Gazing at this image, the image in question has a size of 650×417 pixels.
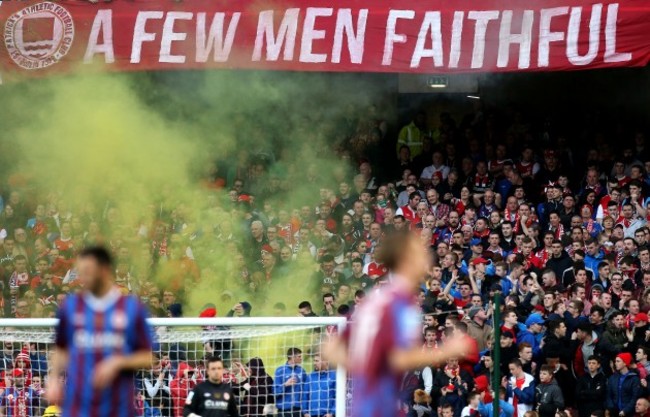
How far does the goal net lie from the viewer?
1117 cm

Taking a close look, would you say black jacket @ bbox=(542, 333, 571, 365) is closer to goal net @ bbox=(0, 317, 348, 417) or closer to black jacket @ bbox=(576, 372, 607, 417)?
black jacket @ bbox=(576, 372, 607, 417)

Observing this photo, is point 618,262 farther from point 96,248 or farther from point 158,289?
point 96,248

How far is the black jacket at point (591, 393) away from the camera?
12133 mm

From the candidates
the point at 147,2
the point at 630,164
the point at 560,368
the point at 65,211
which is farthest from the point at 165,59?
the point at 560,368

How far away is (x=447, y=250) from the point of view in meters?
14.2

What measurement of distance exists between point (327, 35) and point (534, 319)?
472 cm

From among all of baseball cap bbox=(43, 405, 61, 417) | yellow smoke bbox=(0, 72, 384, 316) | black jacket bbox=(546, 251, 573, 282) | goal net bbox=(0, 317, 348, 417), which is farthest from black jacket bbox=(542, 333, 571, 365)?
yellow smoke bbox=(0, 72, 384, 316)

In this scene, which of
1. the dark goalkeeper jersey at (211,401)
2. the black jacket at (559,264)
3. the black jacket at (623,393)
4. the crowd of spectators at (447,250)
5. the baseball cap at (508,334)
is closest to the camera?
the dark goalkeeper jersey at (211,401)

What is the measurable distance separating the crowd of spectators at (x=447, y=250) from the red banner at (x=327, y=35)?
0.96 m

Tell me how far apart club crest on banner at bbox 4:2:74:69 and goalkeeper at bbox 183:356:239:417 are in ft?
23.8

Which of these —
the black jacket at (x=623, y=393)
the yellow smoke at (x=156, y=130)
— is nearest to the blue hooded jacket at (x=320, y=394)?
the black jacket at (x=623, y=393)

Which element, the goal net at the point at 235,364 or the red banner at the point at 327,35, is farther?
the red banner at the point at 327,35

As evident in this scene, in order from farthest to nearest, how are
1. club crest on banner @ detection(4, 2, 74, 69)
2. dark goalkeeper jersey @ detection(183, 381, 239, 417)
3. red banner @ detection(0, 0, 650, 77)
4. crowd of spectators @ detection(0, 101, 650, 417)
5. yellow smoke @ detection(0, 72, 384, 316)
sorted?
yellow smoke @ detection(0, 72, 384, 316), club crest on banner @ detection(4, 2, 74, 69), red banner @ detection(0, 0, 650, 77), crowd of spectators @ detection(0, 101, 650, 417), dark goalkeeper jersey @ detection(183, 381, 239, 417)

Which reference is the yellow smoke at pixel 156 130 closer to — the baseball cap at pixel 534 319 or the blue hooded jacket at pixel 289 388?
the baseball cap at pixel 534 319
